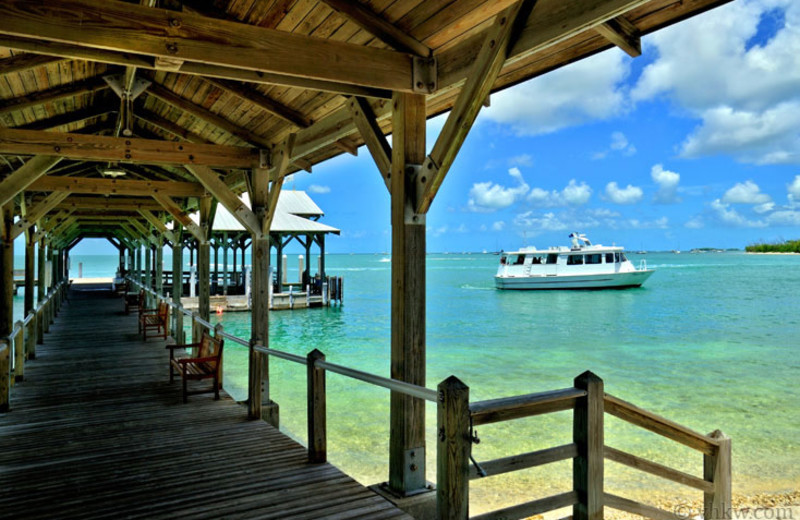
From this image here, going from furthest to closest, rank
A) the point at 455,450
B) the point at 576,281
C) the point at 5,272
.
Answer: the point at 576,281, the point at 5,272, the point at 455,450

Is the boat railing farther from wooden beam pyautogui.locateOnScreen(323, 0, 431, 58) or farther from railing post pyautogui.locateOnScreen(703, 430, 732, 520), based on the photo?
wooden beam pyautogui.locateOnScreen(323, 0, 431, 58)

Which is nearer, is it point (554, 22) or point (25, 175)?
point (554, 22)

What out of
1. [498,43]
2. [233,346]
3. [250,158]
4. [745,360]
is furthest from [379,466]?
[745,360]

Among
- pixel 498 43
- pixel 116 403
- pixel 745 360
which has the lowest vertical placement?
pixel 745 360

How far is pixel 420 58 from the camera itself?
12.3 ft

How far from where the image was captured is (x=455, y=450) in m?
2.38

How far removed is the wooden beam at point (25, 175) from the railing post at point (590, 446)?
19.5 ft

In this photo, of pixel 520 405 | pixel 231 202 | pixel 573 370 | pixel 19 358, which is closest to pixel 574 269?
pixel 573 370

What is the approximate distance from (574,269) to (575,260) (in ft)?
2.55

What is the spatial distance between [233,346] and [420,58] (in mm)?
15821

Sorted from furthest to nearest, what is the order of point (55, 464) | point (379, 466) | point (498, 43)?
point (379, 466) → point (55, 464) → point (498, 43)

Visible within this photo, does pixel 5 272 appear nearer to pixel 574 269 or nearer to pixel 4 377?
pixel 4 377

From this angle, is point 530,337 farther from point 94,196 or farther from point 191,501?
point 191,501

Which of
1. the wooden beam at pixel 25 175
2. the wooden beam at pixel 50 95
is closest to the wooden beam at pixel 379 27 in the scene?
the wooden beam at pixel 50 95
